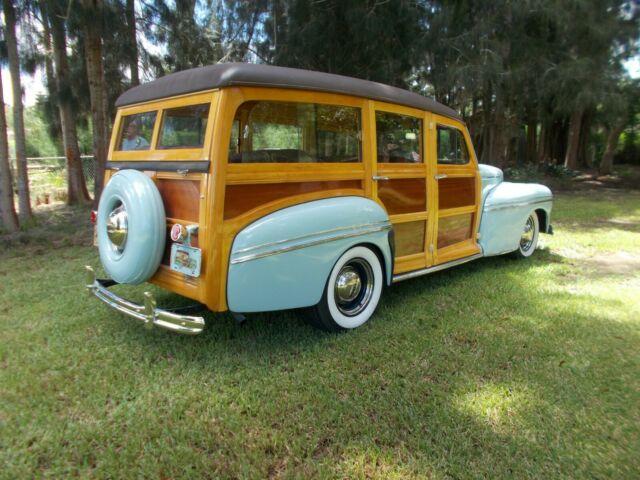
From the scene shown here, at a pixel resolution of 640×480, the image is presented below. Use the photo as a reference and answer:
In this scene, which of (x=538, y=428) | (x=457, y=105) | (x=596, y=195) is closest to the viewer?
(x=538, y=428)

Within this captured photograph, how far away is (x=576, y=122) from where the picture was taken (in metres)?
16.0

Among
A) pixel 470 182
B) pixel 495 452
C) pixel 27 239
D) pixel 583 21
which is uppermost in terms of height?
pixel 583 21

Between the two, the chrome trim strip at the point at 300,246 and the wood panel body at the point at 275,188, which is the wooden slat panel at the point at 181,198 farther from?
the chrome trim strip at the point at 300,246

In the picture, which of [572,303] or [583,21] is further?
[583,21]

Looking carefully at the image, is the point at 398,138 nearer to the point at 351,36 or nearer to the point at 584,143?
the point at 351,36

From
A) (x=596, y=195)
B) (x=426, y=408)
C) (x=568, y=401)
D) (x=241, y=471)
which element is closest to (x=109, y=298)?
(x=241, y=471)

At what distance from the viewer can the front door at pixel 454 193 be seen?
168 inches

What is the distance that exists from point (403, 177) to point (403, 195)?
157mm

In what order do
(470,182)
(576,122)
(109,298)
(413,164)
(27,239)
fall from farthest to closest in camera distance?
1. (576,122)
2. (27,239)
3. (470,182)
4. (413,164)
5. (109,298)

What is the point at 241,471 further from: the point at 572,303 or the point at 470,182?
the point at 470,182

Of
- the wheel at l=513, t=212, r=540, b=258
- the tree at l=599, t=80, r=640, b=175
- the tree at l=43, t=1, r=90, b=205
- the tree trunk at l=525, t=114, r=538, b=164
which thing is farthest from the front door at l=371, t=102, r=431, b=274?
the tree trunk at l=525, t=114, r=538, b=164

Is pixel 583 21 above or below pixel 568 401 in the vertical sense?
above

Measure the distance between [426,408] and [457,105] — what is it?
10446 mm

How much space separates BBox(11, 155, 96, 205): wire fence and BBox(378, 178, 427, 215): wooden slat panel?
31.5 ft
